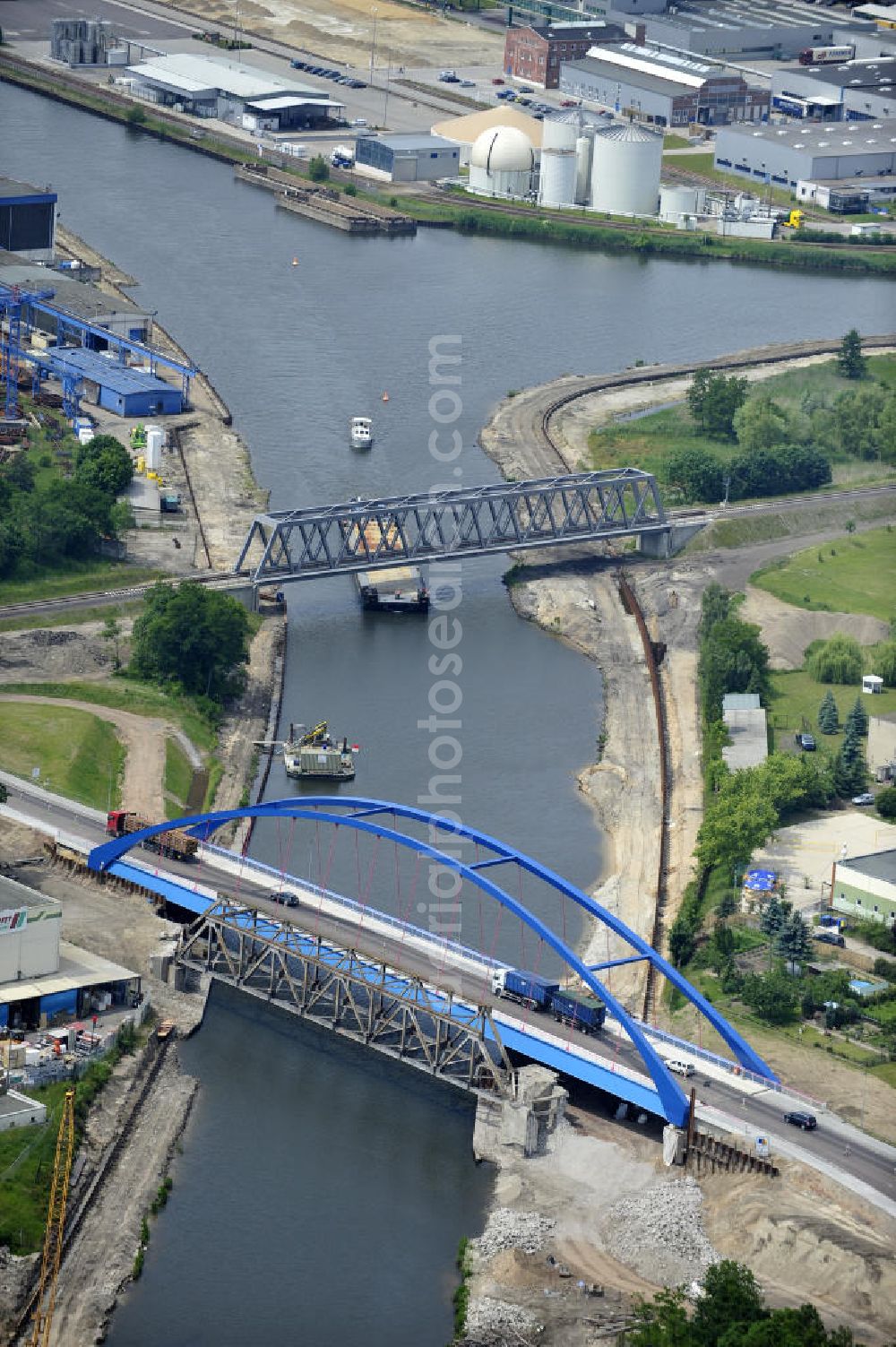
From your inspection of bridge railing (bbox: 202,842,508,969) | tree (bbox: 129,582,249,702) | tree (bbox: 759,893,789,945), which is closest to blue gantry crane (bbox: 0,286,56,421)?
tree (bbox: 129,582,249,702)

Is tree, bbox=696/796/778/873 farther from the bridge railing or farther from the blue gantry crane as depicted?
the blue gantry crane

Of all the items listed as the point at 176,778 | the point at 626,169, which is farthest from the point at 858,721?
the point at 626,169

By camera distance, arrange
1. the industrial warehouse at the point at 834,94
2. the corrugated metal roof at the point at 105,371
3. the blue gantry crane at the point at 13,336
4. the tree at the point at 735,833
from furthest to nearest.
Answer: the industrial warehouse at the point at 834,94
the corrugated metal roof at the point at 105,371
the blue gantry crane at the point at 13,336
the tree at the point at 735,833

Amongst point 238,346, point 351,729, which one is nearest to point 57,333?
point 238,346

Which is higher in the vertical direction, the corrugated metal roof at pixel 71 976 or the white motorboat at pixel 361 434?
the white motorboat at pixel 361 434

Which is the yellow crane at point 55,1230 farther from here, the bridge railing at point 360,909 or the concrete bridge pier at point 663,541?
the concrete bridge pier at point 663,541

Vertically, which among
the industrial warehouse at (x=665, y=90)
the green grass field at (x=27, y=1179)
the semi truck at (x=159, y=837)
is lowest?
the green grass field at (x=27, y=1179)

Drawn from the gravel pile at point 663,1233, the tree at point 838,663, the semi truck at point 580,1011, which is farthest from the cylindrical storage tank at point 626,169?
the gravel pile at point 663,1233

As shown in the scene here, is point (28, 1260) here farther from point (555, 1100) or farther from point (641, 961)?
point (641, 961)
